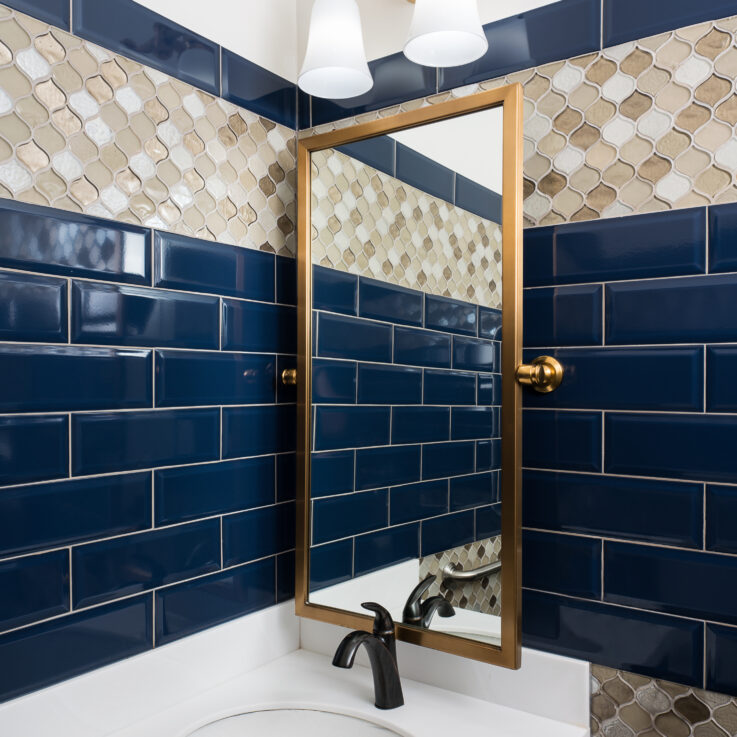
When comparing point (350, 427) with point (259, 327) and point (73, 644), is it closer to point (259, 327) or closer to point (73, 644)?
point (259, 327)

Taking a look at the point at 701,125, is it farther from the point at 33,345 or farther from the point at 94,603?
the point at 94,603

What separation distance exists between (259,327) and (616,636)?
876 mm

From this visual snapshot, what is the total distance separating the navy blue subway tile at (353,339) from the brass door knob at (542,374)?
10.6 inches

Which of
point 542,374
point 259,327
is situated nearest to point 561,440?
point 542,374

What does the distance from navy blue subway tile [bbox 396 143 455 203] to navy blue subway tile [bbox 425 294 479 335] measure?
0.60 feet

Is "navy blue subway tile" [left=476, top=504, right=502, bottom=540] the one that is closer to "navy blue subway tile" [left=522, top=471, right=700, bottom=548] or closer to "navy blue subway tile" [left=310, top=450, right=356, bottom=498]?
"navy blue subway tile" [left=522, top=471, right=700, bottom=548]

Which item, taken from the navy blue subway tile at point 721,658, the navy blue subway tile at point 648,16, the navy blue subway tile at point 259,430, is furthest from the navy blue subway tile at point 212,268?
the navy blue subway tile at point 721,658

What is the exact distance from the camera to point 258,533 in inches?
55.1

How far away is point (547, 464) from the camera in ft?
3.92

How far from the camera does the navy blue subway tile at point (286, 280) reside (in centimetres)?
145

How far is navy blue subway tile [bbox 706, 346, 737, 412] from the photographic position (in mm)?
1032

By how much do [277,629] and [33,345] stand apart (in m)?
0.78

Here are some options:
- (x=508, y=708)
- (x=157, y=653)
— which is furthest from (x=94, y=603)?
(x=508, y=708)

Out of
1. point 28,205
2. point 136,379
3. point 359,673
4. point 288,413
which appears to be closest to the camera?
point 28,205
